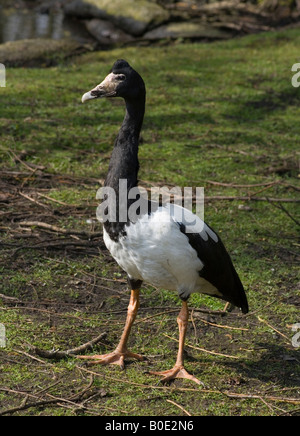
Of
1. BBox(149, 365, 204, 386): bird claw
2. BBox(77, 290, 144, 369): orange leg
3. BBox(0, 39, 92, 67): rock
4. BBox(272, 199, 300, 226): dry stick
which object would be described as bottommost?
BBox(149, 365, 204, 386): bird claw

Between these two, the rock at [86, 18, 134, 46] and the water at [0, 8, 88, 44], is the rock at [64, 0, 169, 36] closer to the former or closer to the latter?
the rock at [86, 18, 134, 46]

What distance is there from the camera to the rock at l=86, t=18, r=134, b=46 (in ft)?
44.3

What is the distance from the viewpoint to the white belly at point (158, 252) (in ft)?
13.0

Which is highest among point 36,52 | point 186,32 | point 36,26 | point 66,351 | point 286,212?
point 36,26

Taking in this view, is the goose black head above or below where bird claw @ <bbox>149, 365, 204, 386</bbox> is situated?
above

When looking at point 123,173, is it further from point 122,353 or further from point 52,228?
point 52,228

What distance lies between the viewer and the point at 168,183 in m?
6.99

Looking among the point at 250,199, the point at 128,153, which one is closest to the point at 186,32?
the point at 250,199

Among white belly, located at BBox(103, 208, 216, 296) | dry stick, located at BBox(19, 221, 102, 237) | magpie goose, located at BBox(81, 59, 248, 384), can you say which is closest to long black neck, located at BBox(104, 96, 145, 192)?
magpie goose, located at BBox(81, 59, 248, 384)

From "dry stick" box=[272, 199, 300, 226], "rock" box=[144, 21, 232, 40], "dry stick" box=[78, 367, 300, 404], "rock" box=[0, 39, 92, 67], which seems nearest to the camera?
"dry stick" box=[78, 367, 300, 404]

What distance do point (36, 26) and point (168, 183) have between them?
8899mm

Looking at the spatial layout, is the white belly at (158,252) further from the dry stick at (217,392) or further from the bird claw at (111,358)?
the dry stick at (217,392)

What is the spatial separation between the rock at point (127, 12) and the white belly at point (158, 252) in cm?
1002

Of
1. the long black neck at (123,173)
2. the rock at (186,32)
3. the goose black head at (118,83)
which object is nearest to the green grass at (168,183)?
the long black neck at (123,173)
